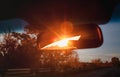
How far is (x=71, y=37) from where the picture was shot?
177 inches

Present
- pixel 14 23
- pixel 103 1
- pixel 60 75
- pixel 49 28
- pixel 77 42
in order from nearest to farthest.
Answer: pixel 103 1
pixel 77 42
pixel 49 28
pixel 14 23
pixel 60 75

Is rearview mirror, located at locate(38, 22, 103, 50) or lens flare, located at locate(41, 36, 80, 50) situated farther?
lens flare, located at locate(41, 36, 80, 50)

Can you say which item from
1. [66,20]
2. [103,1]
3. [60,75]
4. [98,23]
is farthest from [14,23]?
[60,75]

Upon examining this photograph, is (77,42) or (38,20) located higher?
(38,20)

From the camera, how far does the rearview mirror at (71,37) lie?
4.32 m

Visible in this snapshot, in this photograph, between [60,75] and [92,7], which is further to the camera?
[60,75]

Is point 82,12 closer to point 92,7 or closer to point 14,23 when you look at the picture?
point 92,7

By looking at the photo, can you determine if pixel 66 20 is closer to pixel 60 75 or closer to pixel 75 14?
pixel 75 14

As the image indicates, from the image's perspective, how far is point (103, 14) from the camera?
14.1 ft

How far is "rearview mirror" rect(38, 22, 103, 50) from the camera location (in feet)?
14.2

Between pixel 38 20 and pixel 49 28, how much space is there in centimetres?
20

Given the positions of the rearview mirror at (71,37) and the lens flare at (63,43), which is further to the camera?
the lens flare at (63,43)

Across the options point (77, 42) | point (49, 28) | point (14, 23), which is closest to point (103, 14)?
point (77, 42)

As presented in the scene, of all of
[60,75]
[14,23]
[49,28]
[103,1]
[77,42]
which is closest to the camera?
[103,1]
